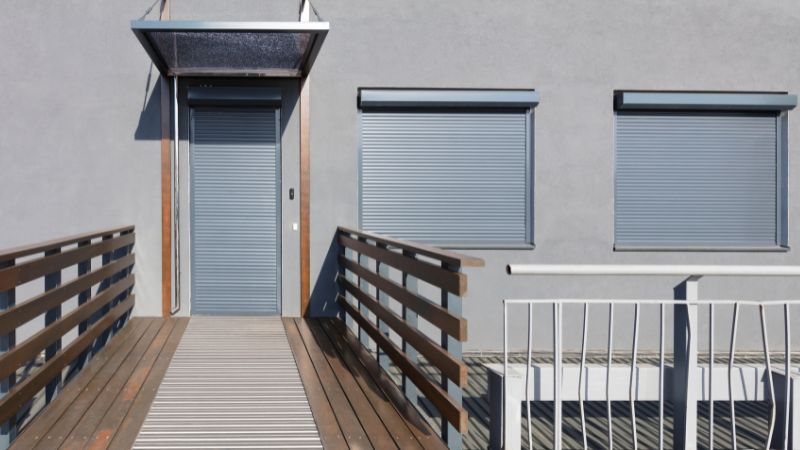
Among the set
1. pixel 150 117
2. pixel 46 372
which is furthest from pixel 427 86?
pixel 46 372

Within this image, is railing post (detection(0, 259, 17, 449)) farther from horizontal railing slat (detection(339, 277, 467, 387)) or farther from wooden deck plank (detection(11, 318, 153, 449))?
horizontal railing slat (detection(339, 277, 467, 387))

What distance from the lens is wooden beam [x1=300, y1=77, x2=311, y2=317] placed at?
24.8ft

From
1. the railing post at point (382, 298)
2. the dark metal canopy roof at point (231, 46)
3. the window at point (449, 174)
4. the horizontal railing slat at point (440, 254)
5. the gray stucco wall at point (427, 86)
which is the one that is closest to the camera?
the horizontal railing slat at point (440, 254)

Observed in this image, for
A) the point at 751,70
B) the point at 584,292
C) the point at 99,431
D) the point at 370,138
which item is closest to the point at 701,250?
the point at 584,292

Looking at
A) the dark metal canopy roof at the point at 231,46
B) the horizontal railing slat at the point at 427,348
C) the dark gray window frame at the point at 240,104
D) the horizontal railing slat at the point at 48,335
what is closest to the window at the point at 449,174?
the dark gray window frame at the point at 240,104

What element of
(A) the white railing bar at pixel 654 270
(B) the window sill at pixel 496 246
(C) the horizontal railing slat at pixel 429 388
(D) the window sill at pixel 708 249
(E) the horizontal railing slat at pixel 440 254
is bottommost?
(C) the horizontal railing slat at pixel 429 388

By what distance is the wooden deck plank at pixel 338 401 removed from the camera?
375 centimetres

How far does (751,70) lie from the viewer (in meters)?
7.92

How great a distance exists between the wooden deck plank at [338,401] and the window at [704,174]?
3.63 meters

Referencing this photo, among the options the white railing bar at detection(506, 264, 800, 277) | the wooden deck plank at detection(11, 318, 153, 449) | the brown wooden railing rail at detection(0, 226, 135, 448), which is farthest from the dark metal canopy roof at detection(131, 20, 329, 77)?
the white railing bar at detection(506, 264, 800, 277)

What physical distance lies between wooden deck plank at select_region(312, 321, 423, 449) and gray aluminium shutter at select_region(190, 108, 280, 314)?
1.83 m

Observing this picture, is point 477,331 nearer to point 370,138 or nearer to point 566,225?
point 566,225

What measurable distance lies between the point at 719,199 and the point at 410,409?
510 cm

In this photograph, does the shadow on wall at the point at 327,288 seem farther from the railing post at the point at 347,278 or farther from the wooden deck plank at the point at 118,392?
the wooden deck plank at the point at 118,392
